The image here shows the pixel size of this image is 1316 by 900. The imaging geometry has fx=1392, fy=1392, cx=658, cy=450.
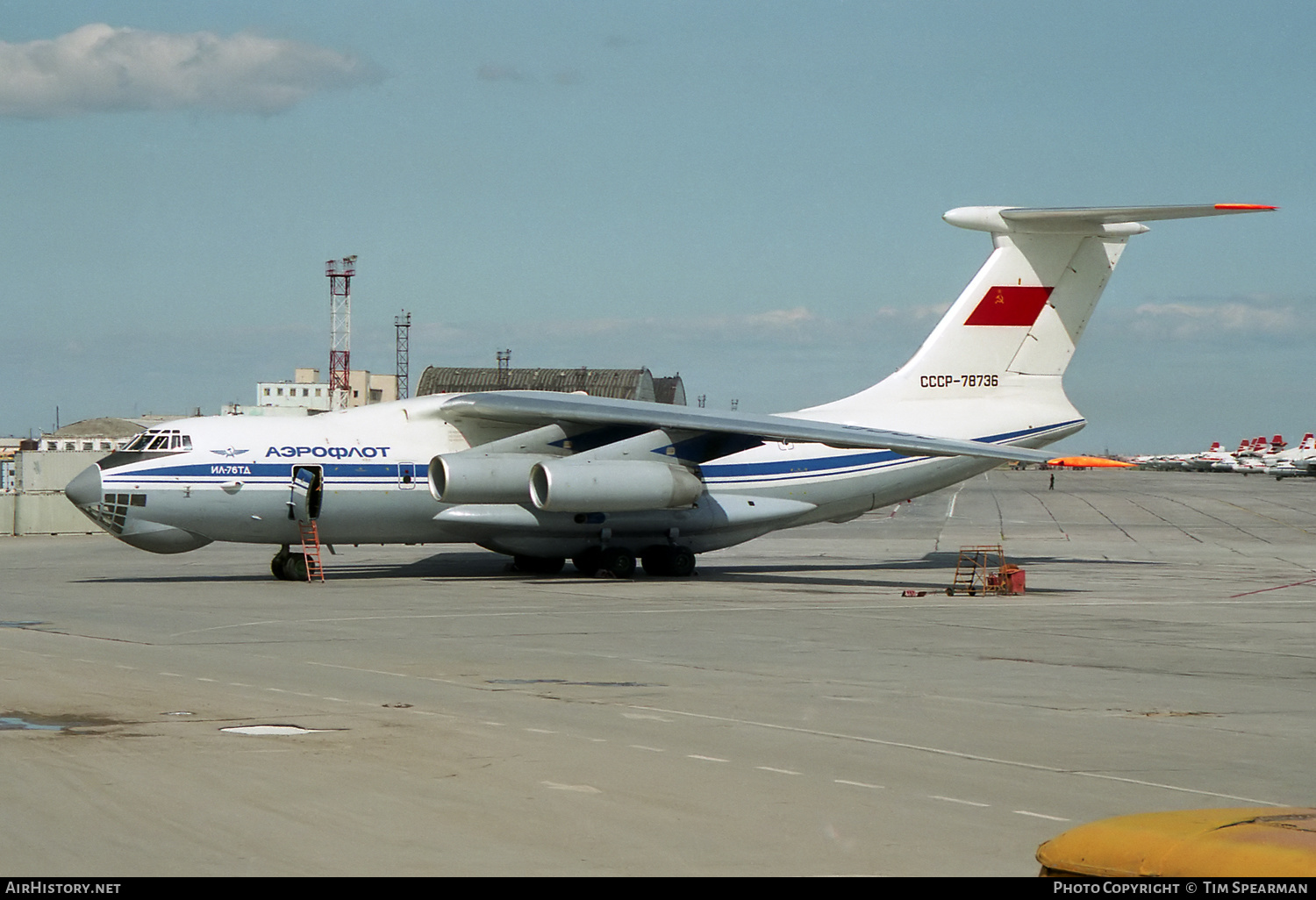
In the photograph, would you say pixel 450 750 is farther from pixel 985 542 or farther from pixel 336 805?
pixel 985 542

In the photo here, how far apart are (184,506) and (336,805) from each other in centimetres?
1604

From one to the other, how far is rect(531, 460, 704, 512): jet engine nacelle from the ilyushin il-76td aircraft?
0.10 feet

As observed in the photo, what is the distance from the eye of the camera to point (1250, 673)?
1287 cm

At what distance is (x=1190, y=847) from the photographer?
4.25 meters

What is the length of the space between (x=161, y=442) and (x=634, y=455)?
7613mm

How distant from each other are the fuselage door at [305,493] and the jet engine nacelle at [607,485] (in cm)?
344

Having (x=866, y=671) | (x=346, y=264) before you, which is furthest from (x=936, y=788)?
(x=346, y=264)

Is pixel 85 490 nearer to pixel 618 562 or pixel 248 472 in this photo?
pixel 248 472

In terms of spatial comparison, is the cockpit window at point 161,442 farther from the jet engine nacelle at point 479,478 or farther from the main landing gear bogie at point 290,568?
the jet engine nacelle at point 479,478

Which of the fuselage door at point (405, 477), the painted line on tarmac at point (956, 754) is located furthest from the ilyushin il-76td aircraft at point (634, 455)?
the painted line on tarmac at point (956, 754)

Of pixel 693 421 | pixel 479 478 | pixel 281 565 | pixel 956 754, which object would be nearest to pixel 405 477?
pixel 479 478

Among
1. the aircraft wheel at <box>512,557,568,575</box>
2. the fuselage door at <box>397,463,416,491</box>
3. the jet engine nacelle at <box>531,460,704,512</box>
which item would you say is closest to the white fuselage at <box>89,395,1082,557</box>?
the fuselage door at <box>397,463,416,491</box>

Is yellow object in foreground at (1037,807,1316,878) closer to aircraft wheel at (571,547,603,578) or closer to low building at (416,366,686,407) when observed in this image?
aircraft wheel at (571,547,603,578)

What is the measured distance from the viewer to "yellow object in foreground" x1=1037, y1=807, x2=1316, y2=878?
4113 millimetres
